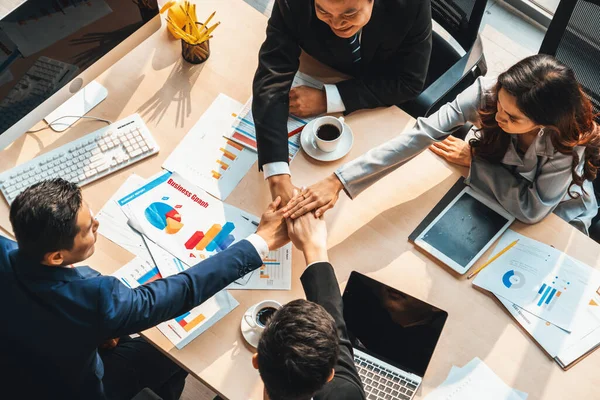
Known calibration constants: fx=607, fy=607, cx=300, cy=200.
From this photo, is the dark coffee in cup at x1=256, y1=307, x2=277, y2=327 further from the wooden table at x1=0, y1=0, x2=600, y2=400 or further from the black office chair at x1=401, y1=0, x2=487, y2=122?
the black office chair at x1=401, y1=0, x2=487, y2=122

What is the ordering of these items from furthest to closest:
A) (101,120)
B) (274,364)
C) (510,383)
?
1. (101,120)
2. (510,383)
3. (274,364)

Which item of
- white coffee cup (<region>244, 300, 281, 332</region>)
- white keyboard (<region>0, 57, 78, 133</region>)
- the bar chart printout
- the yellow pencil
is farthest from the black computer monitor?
the yellow pencil

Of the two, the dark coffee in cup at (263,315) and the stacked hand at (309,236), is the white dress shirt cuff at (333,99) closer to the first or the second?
the stacked hand at (309,236)

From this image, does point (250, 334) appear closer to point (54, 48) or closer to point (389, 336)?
point (389, 336)

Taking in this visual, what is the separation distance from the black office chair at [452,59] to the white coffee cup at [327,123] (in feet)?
1.17

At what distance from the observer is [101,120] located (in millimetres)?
1907

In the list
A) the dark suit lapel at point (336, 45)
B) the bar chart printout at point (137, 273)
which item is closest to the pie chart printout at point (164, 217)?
the bar chart printout at point (137, 273)

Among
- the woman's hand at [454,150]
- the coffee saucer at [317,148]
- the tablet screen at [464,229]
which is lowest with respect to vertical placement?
the tablet screen at [464,229]

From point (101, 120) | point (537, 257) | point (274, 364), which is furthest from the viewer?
point (101, 120)

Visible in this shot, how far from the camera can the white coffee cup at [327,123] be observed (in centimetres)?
183

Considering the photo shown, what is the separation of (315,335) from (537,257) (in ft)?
2.58

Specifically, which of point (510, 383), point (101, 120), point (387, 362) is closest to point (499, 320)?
point (510, 383)

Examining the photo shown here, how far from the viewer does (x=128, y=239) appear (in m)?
1.73

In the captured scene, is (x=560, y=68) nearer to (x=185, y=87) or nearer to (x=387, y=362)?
(x=387, y=362)
